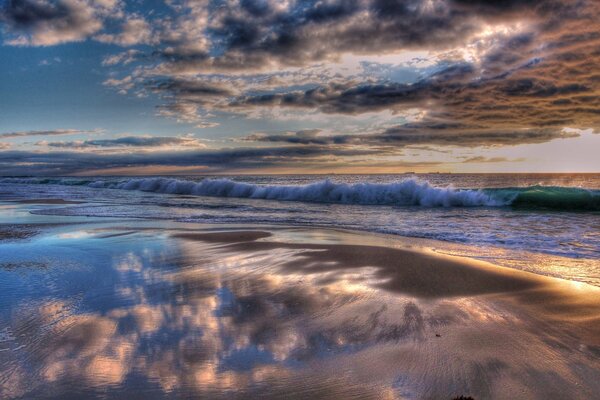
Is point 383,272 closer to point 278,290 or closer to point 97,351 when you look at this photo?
point 278,290

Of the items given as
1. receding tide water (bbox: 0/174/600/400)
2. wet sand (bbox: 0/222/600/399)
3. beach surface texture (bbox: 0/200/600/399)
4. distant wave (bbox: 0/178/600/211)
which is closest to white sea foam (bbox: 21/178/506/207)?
distant wave (bbox: 0/178/600/211)

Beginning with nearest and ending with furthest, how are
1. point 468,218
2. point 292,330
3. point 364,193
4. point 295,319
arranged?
point 292,330, point 295,319, point 468,218, point 364,193

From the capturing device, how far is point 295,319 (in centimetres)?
375

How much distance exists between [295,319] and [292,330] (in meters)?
0.27

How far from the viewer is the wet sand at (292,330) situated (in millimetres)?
2547

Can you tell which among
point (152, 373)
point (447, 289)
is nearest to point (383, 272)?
point (447, 289)

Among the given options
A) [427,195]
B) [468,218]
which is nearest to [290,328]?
[468,218]

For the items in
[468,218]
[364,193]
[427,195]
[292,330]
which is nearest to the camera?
[292,330]

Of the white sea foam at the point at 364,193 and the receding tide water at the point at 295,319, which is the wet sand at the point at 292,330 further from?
the white sea foam at the point at 364,193

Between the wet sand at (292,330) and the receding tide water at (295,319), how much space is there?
0.06 feet

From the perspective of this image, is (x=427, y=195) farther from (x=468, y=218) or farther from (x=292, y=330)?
(x=292, y=330)

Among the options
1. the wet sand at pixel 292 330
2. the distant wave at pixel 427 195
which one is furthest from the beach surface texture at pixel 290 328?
the distant wave at pixel 427 195

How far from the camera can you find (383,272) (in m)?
5.79

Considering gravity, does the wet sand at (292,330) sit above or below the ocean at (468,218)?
above
